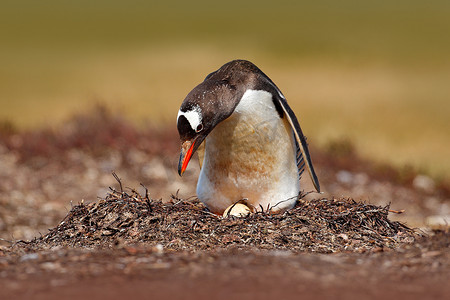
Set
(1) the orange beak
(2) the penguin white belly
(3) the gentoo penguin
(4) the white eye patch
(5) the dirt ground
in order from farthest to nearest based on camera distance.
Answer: (2) the penguin white belly → (3) the gentoo penguin → (1) the orange beak → (4) the white eye patch → (5) the dirt ground

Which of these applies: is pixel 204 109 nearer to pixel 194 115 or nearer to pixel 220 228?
pixel 194 115

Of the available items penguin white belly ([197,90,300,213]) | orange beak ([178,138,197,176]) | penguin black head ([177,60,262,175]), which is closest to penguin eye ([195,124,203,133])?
penguin black head ([177,60,262,175])

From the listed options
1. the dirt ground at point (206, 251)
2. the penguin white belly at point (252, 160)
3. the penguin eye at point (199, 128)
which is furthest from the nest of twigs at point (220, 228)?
the penguin eye at point (199, 128)

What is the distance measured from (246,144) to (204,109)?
79 cm

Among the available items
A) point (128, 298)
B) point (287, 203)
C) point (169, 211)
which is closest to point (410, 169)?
point (287, 203)

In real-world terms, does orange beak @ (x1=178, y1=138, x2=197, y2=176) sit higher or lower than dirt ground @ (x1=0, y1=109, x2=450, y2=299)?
higher

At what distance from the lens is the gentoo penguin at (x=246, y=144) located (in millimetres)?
5340

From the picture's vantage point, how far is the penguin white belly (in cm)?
564

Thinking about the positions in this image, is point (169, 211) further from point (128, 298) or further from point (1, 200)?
point (1, 200)

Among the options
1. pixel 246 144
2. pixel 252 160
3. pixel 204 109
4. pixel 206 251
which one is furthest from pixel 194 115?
pixel 206 251

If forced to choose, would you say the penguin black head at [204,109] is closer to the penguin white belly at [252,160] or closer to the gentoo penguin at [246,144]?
the gentoo penguin at [246,144]

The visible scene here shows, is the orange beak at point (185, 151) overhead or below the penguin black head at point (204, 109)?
below

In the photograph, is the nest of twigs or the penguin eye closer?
the penguin eye

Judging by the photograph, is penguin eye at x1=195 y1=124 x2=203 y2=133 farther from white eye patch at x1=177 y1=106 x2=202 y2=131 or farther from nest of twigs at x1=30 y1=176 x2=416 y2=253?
nest of twigs at x1=30 y1=176 x2=416 y2=253
